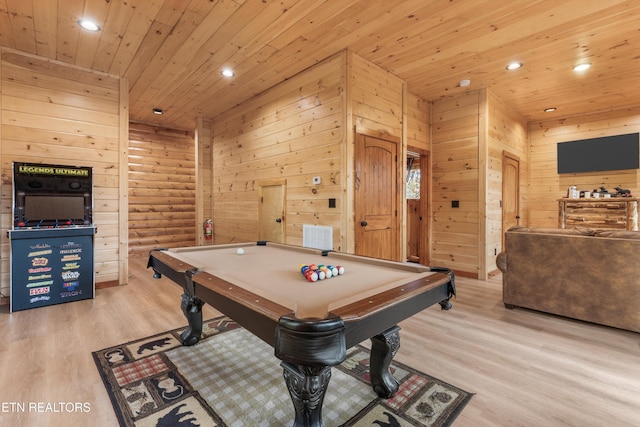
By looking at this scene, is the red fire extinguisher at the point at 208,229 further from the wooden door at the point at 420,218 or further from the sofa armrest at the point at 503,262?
the sofa armrest at the point at 503,262

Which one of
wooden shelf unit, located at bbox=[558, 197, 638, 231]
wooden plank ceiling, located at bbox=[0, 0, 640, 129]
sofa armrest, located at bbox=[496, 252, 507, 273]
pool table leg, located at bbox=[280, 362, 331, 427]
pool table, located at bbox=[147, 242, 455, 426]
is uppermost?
wooden plank ceiling, located at bbox=[0, 0, 640, 129]

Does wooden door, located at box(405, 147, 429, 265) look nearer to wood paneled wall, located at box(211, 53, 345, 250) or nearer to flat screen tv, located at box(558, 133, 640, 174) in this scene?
wood paneled wall, located at box(211, 53, 345, 250)

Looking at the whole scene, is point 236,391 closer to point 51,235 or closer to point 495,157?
point 51,235

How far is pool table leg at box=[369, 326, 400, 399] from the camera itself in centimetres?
171

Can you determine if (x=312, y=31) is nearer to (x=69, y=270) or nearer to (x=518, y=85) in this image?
(x=518, y=85)

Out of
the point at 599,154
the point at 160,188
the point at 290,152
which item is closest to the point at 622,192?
the point at 599,154

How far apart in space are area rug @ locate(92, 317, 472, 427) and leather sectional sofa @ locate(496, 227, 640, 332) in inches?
72.9

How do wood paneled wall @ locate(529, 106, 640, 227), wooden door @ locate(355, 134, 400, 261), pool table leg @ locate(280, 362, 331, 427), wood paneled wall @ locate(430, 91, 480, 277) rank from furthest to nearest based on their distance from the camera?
wood paneled wall @ locate(529, 106, 640, 227), wood paneled wall @ locate(430, 91, 480, 277), wooden door @ locate(355, 134, 400, 261), pool table leg @ locate(280, 362, 331, 427)

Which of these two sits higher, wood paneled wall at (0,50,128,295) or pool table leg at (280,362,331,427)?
→ wood paneled wall at (0,50,128,295)

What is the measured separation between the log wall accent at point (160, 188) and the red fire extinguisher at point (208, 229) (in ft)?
4.13

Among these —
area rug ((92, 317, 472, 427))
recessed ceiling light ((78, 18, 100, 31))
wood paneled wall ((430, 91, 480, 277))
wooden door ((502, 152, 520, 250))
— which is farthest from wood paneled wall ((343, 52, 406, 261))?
recessed ceiling light ((78, 18, 100, 31))

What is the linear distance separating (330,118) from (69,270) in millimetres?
3481

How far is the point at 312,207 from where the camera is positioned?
395 cm

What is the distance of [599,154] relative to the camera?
5.47 metres
